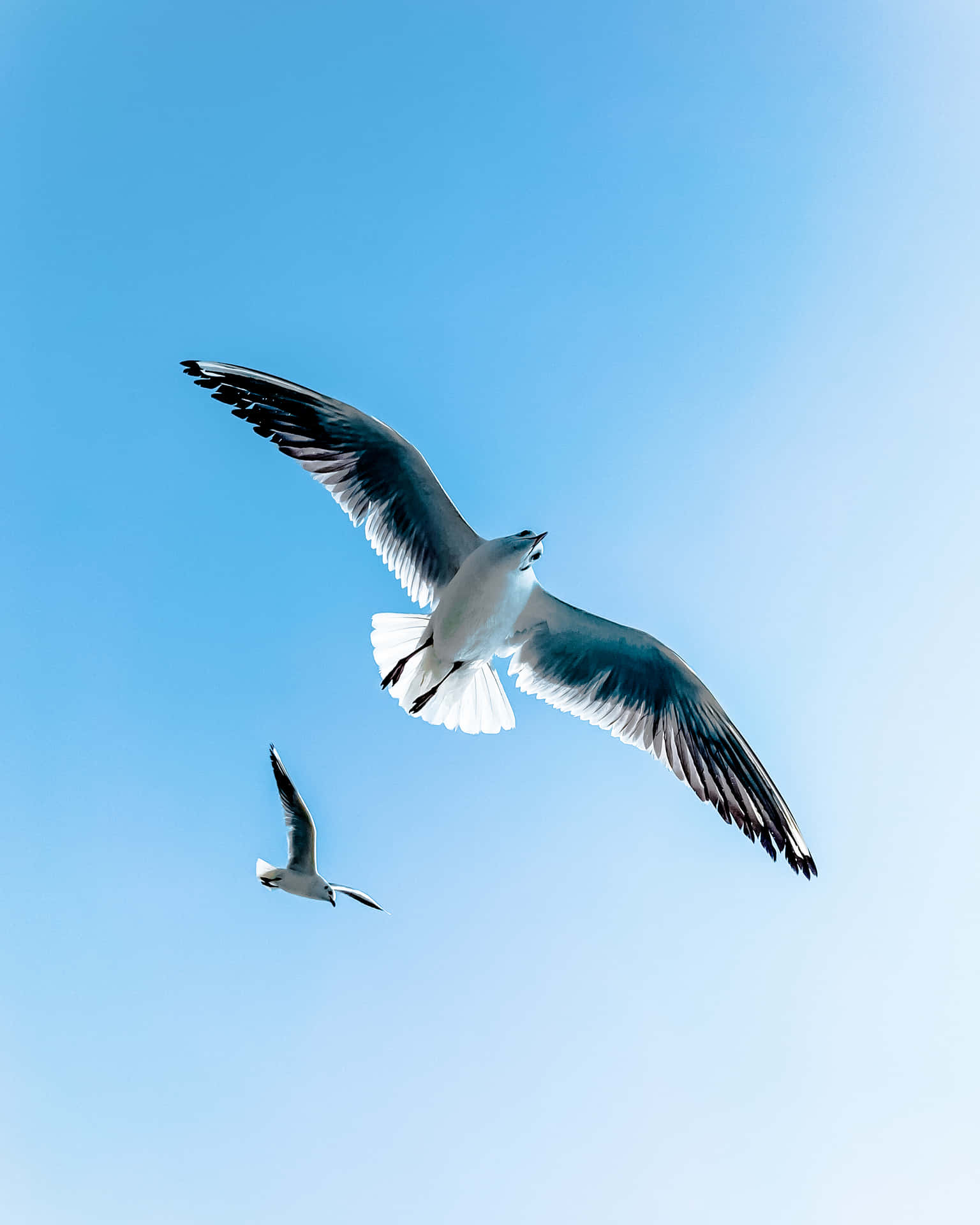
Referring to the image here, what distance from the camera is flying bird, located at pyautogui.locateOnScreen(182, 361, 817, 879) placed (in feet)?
21.1

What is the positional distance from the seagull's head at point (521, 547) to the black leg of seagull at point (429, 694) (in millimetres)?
910

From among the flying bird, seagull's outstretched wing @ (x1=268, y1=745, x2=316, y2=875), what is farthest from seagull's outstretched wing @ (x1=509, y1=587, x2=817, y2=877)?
seagull's outstretched wing @ (x1=268, y1=745, x2=316, y2=875)

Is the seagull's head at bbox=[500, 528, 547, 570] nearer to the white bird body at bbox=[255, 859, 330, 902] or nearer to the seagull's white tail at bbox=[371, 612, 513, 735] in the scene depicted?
the seagull's white tail at bbox=[371, 612, 513, 735]

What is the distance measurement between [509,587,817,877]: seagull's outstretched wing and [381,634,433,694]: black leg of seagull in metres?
0.58

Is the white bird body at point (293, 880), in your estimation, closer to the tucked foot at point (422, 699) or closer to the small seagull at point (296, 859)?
the small seagull at point (296, 859)

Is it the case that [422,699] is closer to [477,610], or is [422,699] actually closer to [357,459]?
[477,610]

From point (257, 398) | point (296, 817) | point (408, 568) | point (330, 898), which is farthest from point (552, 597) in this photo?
point (330, 898)

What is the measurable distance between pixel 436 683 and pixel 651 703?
138 centimetres

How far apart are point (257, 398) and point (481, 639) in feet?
6.41

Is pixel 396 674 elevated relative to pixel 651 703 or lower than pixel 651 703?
lower

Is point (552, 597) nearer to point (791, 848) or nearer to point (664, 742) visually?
point (664, 742)

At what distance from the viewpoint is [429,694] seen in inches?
272

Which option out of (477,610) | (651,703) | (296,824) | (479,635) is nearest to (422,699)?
(479,635)

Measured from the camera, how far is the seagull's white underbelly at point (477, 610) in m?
6.34
